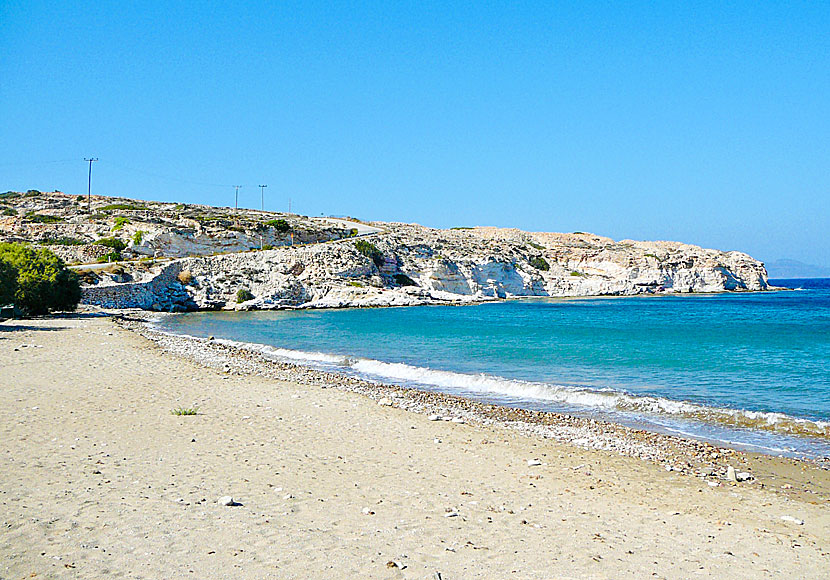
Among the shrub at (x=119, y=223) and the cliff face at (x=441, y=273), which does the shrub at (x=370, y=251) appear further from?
the shrub at (x=119, y=223)

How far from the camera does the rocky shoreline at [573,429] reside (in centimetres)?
896

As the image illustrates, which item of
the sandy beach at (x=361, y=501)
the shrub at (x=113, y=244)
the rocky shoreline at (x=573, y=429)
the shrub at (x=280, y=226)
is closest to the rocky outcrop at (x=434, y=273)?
the shrub at (x=113, y=244)

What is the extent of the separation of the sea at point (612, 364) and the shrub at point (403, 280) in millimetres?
25671

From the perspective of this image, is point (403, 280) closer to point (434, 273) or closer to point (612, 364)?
point (434, 273)

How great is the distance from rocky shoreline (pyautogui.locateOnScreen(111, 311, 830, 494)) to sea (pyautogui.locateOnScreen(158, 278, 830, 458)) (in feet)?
2.58

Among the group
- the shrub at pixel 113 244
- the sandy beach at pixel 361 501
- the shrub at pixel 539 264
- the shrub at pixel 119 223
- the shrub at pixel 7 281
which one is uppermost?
the shrub at pixel 119 223

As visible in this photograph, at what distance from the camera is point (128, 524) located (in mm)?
5754

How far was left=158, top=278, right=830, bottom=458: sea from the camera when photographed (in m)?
12.3

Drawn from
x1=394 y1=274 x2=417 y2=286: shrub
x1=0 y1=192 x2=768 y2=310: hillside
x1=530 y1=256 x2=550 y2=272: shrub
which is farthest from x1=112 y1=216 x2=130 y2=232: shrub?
x1=530 y1=256 x2=550 y2=272: shrub

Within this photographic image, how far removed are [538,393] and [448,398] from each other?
2274mm

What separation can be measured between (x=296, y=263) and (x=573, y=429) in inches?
1979

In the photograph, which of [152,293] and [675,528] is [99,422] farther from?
[152,293]

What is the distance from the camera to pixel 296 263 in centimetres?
5931

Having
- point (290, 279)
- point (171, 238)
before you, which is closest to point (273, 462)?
point (290, 279)
